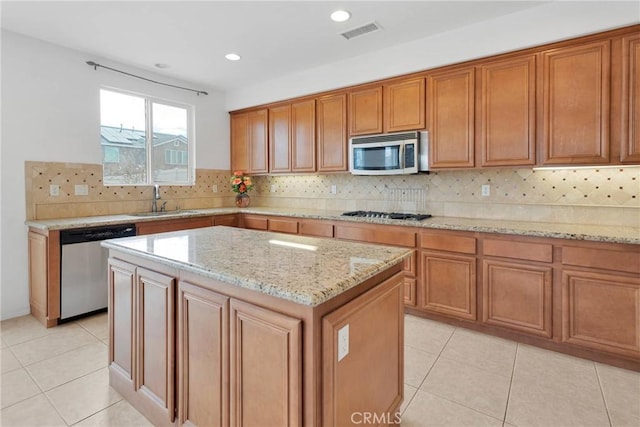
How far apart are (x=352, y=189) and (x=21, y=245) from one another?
344 cm

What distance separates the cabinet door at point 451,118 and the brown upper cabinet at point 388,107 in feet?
0.39

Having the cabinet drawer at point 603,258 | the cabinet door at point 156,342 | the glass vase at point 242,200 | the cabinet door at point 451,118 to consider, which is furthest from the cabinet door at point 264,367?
the glass vase at point 242,200

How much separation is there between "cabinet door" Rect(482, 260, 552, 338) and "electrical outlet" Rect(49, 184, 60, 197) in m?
4.05

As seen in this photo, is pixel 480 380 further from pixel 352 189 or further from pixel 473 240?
pixel 352 189

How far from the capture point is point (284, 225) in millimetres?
4090

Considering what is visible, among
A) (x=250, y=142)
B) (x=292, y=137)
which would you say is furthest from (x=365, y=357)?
(x=250, y=142)

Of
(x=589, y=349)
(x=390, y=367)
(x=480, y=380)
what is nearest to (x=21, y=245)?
(x=390, y=367)

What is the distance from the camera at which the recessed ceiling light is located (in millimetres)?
2691

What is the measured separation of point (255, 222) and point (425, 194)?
215 cm

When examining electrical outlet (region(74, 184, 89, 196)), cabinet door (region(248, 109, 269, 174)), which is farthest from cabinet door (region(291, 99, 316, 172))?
electrical outlet (region(74, 184, 89, 196))

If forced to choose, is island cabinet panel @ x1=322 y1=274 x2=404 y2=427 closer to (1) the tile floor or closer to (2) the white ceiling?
(1) the tile floor

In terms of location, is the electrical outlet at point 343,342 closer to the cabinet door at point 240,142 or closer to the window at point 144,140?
the window at point 144,140

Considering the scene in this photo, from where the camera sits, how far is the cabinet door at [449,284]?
283 cm

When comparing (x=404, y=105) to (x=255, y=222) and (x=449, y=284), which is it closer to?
(x=449, y=284)
